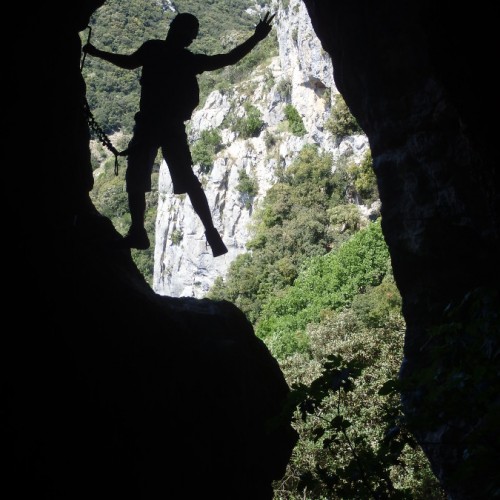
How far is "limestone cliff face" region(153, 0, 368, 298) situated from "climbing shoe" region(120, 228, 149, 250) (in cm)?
3706

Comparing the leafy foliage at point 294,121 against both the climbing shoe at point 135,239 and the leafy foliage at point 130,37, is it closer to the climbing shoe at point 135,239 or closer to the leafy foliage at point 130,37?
the leafy foliage at point 130,37

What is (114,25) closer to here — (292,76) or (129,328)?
(292,76)

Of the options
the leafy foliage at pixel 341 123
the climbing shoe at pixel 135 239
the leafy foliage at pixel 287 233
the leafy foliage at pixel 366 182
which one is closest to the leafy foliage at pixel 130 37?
the leafy foliage at pixel 341 123

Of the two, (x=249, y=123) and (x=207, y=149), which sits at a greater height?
(x=249, y=123)

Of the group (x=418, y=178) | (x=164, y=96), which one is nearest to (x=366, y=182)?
(x=418, y=178)

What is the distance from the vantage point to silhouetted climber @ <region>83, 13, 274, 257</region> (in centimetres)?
466

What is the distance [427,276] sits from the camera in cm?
521

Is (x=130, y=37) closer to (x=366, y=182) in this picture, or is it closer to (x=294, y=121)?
(x=294, y=121)

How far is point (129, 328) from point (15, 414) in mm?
1005

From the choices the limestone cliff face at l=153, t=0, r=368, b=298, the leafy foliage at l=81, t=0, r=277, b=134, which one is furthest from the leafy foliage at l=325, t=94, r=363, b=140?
the leafy foliage at l=81, t=0, r=277, b=134

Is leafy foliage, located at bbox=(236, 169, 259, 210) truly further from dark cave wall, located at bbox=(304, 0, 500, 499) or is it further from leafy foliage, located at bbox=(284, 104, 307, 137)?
dark cave wall, located at bbox=(304, 0, 500, 499)

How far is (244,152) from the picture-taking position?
48156 millimetres

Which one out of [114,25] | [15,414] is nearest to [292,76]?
[15,414]

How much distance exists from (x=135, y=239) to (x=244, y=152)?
4440cm
